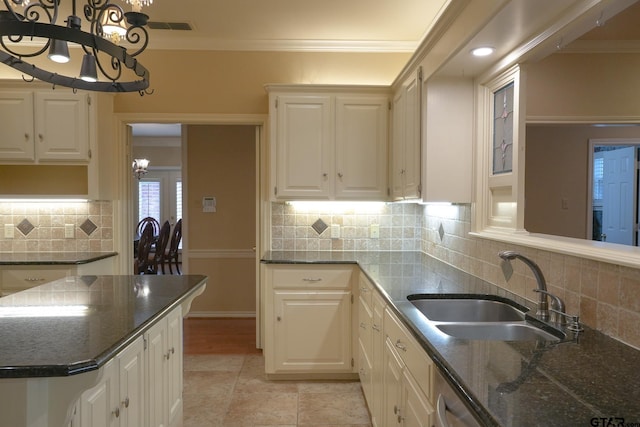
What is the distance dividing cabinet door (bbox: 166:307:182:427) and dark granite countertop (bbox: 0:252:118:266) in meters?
1.46

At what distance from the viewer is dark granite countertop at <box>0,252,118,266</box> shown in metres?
3.20

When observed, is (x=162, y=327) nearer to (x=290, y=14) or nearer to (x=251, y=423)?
(x=251, y=423)

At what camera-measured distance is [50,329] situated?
54.9 inches

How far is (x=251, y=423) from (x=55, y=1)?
2435mm

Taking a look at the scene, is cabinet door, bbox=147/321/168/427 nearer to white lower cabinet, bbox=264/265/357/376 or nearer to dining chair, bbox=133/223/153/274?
white lower cabinet, bbox=264/265/357/376

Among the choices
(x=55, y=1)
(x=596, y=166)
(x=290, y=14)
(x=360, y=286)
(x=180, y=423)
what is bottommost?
(x=180, y=423)

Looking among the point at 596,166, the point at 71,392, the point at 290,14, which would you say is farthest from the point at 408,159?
the point at 71,392

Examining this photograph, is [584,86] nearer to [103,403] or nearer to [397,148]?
[397,148]

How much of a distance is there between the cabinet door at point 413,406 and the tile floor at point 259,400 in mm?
1160

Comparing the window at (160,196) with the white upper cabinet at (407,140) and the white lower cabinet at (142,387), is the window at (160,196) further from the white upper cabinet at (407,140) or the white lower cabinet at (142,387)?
the white lower cabinet at (142,387)

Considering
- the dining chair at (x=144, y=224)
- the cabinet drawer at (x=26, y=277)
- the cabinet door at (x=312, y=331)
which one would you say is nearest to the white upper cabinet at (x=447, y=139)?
the cabinet door at (x=312, y=331)

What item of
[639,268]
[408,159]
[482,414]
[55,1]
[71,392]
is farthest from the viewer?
[408,159]

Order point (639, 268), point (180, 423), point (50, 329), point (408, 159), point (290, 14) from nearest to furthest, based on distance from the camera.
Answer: point (639, 268), point (50, 329), point (180, 423), point (408, 159), point (290, 14)

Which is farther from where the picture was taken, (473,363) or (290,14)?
(290,14)
